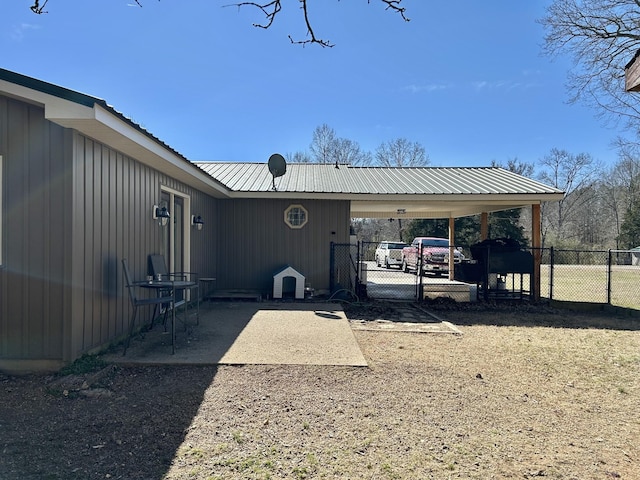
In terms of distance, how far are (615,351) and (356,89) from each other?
308 inches

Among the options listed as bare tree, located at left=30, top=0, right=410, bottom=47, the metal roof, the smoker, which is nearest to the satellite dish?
the metal roof

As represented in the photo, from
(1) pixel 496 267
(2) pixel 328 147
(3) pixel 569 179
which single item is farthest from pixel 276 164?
(3) pixel 569 179

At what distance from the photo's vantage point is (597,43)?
38.4 feet

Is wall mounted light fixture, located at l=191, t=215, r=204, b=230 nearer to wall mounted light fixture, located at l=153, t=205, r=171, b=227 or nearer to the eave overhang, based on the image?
wall mounted light fixture, located at l=153, t=205, r=171, b=227

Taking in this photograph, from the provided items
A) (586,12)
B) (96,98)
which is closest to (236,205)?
(96,98)

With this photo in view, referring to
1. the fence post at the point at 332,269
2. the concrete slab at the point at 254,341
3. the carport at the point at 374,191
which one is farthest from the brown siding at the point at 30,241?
the fence post at the point at 332,269

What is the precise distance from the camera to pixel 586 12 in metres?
11.5

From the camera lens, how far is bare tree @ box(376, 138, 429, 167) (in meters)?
29.9

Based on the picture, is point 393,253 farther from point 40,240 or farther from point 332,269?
point 40,240

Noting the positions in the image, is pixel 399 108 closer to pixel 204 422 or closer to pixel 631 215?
pixel 204 422

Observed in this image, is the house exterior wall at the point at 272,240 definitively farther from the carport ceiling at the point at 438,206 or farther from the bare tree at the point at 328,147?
the bare tree at the point at 328,147

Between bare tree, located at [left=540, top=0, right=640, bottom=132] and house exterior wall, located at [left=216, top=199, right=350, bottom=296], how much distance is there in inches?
366

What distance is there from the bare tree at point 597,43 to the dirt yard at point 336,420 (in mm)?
11333

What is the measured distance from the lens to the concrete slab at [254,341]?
161 inches
